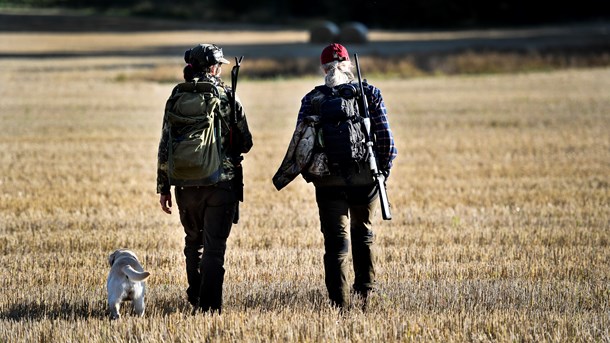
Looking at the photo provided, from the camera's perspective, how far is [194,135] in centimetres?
668

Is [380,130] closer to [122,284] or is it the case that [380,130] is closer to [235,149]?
[235,149]

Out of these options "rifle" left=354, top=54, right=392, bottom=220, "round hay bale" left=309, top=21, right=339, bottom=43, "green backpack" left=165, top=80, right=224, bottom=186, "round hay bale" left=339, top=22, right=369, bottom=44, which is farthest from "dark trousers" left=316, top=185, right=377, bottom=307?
"round hay bale" left=309, top=21, right=339, bottom=43

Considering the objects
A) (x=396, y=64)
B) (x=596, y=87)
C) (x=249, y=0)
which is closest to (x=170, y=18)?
(x=249, y=0)

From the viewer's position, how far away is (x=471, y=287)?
785 cm

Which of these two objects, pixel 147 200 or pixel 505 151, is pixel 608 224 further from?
pixel 505 151

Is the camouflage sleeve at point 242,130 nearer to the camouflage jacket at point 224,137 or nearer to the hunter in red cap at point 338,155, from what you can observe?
the camouflage jacket at point 224,137

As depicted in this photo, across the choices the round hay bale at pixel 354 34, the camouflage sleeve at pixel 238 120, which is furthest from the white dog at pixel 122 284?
the round hay bale at pixel 354 34

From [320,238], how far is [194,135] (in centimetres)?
376

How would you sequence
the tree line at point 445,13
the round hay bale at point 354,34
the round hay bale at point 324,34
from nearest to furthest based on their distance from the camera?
the round hay bale at point 354,34 → the round hay bale at point 324,34 → the tree line at point 445,13

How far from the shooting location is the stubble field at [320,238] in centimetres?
660

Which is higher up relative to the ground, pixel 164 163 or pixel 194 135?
pixel 194 135

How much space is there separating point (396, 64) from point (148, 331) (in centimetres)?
3423

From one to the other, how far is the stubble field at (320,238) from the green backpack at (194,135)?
0.94 metres

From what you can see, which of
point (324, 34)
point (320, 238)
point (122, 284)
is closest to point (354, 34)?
point (324, 34)
